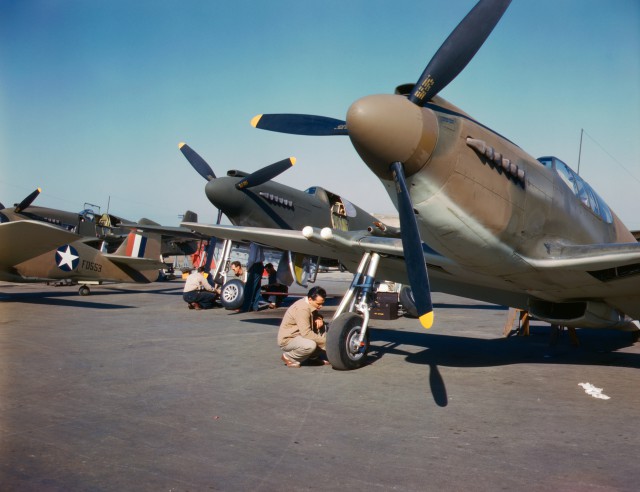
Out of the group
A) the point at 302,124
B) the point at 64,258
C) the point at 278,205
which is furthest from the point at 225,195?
the point at 64,258

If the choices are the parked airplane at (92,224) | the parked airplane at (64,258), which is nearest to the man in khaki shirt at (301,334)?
the parked airplane at (64,258)

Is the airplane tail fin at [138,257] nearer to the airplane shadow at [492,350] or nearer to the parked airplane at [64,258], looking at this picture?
the parked airplane at [64,258]

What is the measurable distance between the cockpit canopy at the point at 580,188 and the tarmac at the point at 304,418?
2.23 meters

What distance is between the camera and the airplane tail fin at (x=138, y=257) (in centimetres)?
2061

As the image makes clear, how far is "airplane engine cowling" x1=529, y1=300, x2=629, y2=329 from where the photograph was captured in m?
7.05

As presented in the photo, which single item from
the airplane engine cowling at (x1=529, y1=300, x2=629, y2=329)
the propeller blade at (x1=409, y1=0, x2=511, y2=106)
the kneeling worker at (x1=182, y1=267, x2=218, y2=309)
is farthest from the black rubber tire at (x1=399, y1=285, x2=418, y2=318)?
the propeller blade at (x1=409, y1=0, x2=511, y2=106)

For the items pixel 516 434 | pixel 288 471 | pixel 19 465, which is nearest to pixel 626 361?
pixel 516 434

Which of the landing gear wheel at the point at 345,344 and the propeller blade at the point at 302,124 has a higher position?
the propeller blade at the point at 302,124

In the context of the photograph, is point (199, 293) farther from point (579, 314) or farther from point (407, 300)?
point (579, 314)

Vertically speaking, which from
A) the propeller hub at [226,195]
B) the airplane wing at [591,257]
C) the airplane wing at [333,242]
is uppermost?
the propeller hub at [226,195]

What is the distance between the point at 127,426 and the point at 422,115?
3628 mm

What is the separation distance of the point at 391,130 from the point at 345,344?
3005 millimetres

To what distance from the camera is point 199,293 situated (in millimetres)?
14500

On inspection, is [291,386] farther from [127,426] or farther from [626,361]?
[626,361]
